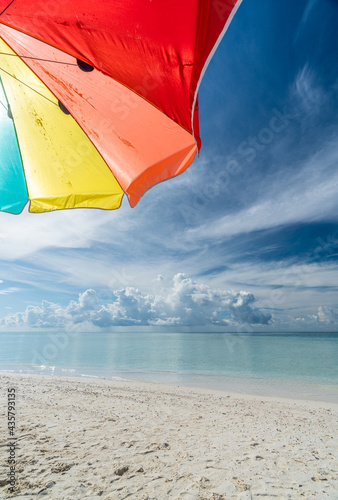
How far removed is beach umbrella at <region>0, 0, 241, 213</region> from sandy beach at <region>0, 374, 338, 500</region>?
3.38 m

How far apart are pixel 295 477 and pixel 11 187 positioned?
520cm

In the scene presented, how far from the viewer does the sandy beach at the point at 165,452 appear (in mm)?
3086

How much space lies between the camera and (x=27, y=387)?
10406mm

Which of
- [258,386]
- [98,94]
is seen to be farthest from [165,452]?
[258,386]

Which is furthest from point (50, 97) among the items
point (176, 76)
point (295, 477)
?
point (295, 477)

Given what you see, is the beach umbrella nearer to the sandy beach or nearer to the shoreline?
the sandy beach

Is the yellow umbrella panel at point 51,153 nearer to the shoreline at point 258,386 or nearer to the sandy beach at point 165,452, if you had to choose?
the sandy beach at point 165,452

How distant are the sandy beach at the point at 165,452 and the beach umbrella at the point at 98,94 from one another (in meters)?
3.38

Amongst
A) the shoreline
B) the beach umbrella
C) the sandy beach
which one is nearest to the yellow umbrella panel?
the beach umbrella

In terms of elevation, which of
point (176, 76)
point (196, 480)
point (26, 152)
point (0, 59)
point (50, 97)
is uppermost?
point (0, 59)

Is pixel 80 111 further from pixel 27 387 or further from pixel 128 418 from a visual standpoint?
pixel 27 387

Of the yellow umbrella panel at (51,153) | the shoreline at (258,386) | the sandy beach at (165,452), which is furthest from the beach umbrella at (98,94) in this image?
the shoreline at (258,386)

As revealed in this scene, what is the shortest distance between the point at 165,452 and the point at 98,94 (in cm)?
501

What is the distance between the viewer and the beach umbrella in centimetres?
152
